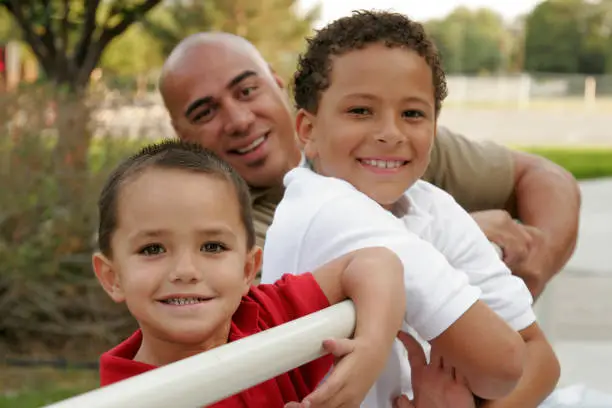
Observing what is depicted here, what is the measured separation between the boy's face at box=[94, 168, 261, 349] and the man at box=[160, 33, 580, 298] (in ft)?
4.32

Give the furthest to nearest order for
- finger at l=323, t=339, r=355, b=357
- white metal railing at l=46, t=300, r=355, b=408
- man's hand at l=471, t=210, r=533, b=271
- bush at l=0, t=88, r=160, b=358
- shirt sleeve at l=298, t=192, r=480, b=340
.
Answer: bush at l=0, t=88, r=160, b=358 → man's hand at l=471, t=210, r=533, b=271 → shirt sleeve at l=298, t=192, r=480, b=340 → finger at l=323, t=339, r=355, b=357 → white metal railing at l=46, t=300, r=355, b=408

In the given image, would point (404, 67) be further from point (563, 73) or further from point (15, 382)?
point (563, 73)

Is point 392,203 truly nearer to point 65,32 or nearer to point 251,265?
point 251,265

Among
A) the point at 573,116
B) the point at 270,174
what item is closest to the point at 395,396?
the point at 270,174

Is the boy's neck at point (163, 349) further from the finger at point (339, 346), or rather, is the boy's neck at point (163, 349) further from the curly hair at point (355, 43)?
the curly hair at point (355, 43)

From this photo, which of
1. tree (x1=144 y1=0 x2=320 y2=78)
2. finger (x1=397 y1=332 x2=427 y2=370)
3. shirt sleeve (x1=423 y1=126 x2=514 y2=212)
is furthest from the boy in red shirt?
tree (x1=144 y1=0 x2=320 y2=78)

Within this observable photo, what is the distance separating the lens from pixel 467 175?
275cm

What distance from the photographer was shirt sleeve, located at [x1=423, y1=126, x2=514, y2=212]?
2740 mm

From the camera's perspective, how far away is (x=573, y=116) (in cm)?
3120

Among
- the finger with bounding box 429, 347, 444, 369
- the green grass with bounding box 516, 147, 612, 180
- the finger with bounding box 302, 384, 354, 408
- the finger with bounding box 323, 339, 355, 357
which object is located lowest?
the green grass with bounding box 516, 147, 612, 180

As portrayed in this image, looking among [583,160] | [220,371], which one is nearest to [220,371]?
[220,371]

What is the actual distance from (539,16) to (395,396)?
49114 mm

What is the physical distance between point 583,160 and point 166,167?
16.5 m

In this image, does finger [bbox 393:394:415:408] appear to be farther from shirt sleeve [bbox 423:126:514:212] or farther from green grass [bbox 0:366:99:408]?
green grass [bbox 0:366:99:408]
